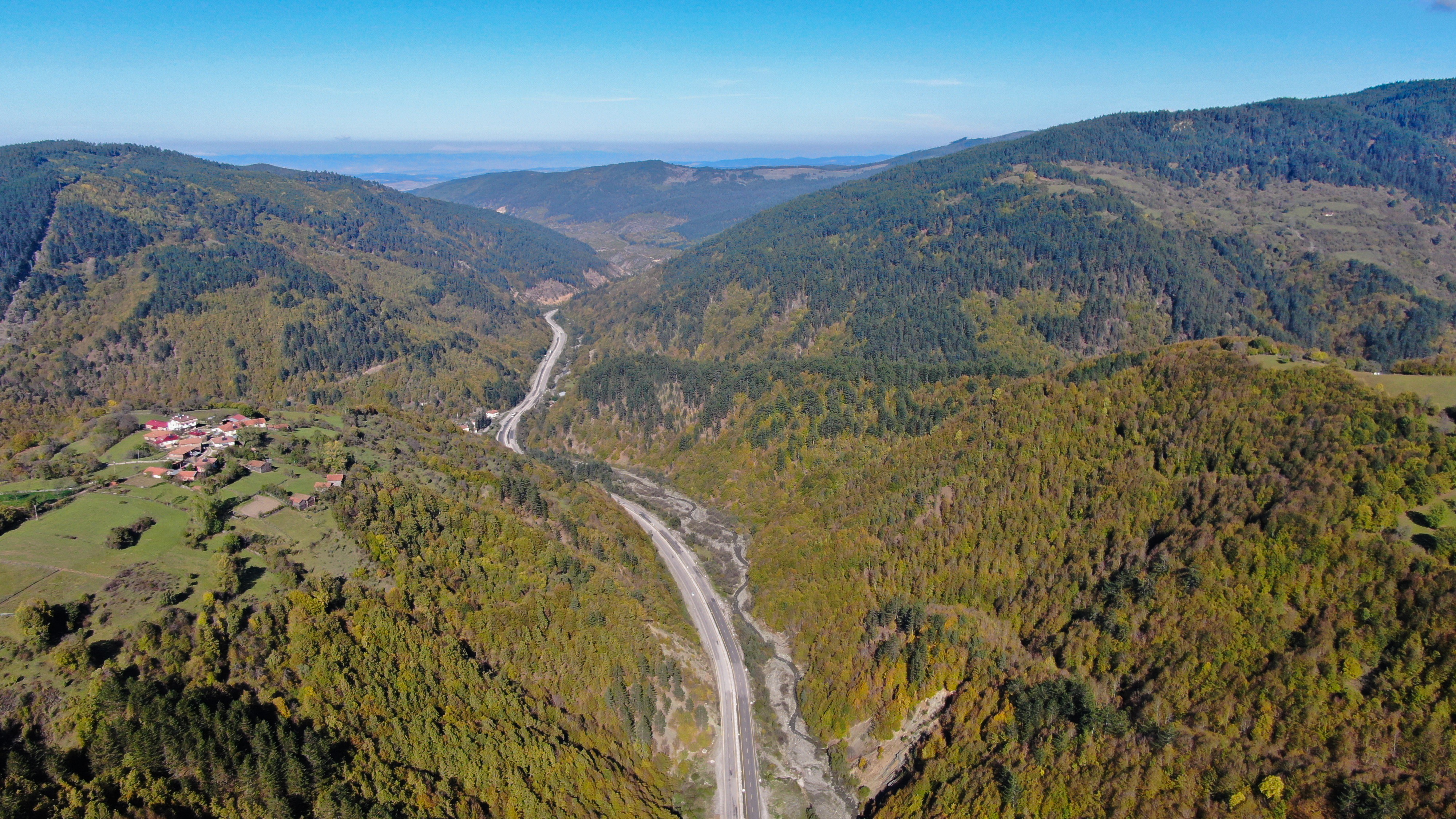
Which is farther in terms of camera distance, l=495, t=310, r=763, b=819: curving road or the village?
the village

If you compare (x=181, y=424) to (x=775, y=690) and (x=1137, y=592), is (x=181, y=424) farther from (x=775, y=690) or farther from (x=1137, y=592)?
(x=1137, y=592)

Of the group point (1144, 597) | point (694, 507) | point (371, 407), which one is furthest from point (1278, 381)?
point (371, 407)

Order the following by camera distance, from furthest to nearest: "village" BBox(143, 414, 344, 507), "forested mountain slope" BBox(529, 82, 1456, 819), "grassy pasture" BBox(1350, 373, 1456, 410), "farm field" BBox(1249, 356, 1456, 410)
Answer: "village" BBox(143, 414, 344, 507) → "farm field" BBox(1249, 356, 1456, 410) → "grassy pasture" BBox(1350, 373, 1456, 410) → "forested mountain slope" BBox(529, 82, 1456, 819)

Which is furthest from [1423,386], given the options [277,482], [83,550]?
[83,550]

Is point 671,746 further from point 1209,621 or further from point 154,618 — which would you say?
point 1209,621

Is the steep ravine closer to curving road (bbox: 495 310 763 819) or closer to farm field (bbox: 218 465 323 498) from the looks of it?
curving road (bbox: 495 310 763 819)

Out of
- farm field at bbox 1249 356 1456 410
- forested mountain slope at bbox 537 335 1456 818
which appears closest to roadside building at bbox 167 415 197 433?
forested mountain slope at bbox 537 335 1456 818
